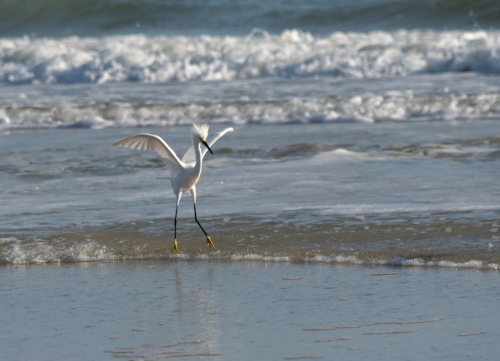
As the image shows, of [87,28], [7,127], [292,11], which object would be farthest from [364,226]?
[87,28]

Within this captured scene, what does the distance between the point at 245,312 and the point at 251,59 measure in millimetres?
12919

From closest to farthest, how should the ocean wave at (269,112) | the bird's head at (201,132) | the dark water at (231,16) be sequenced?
the bird's head at (201,132)
the ocean wave at (269,112)
the dark water at (231,16)

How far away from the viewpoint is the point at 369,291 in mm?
4070

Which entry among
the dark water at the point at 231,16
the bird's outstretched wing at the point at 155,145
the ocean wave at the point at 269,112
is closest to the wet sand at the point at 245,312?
the bird's outstretched wing at the point at 155,145

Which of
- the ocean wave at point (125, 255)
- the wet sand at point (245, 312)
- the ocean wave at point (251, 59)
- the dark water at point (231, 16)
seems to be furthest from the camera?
the dark water at point (231, 16)

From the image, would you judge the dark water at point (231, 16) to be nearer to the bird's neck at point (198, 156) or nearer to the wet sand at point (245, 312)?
the bird's neck at point (198, 156)

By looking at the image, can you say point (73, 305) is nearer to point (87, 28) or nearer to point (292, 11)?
point (292, 11)

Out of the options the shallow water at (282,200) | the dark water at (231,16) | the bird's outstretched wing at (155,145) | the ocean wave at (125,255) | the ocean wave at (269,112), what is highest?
the dark water at (231,16)

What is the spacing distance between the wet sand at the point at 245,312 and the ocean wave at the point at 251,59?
11136 millimetres

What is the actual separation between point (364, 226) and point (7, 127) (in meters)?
8.14

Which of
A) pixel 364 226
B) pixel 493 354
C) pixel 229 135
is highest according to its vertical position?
pixel 229 135

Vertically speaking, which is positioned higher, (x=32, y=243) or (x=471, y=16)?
(x=471, y=16)

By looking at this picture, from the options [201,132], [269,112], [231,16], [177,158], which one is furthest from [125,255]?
[231,16]

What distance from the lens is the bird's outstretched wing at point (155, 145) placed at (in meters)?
5.17
